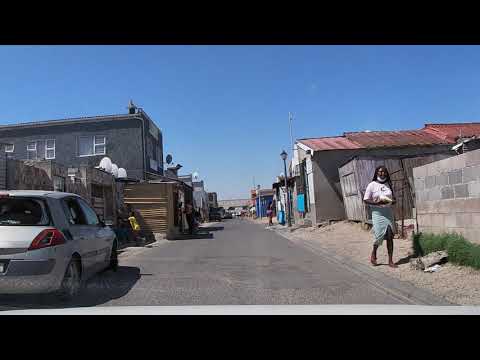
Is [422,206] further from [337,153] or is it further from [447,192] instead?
[337,153]

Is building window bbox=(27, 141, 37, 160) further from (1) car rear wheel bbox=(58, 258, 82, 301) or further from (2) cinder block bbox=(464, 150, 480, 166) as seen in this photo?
(2) cinder block bbox=(464, 150, 480, 166)

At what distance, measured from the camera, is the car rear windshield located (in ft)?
20.9

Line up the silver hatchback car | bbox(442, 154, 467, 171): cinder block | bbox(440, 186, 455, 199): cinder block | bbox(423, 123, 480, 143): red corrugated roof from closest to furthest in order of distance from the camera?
1. the silver hatchback car
2. bbox(442, 154, 467, 171): cinder block
3. bbox(440, 186, 455, 199): cinder block
4. bbox(423, 123, 480, 143): red corrugated roof

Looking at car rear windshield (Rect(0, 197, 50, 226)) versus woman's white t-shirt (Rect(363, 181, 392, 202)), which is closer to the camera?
car rear windshield (Rect(0, 197, 50, 226))

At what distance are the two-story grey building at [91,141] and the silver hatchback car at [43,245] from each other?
20648mm

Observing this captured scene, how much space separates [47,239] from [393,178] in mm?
12778

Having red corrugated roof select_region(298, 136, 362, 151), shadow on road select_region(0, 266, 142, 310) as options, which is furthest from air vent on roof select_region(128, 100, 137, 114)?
shadow on road select_region(0, 266, 142, 310)

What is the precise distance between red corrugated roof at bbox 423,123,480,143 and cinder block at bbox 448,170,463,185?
1522 cm

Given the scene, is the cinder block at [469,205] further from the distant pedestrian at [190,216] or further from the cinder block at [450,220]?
the distant pedestrian at [190,216]

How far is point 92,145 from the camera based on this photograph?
28.0m
